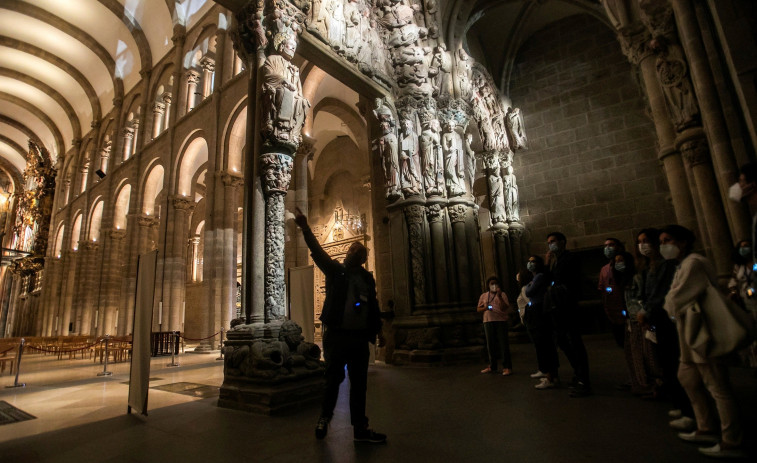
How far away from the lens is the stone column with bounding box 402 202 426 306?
7316 millimetres

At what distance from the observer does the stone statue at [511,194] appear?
1184cm

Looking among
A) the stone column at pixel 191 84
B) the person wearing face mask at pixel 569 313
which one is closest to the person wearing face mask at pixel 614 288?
the person wearing face mask at pixel 569 313

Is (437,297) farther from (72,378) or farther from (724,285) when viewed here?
(72,378)

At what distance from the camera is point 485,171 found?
1214 centimetres

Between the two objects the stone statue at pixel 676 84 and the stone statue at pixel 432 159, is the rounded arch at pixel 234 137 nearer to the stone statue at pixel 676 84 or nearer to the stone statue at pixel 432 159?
the stone statue at pixel 432 159

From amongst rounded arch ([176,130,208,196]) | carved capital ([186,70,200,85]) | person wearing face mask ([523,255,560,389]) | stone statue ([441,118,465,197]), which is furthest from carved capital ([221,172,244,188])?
person wearing face mask ([523,255,560,389])

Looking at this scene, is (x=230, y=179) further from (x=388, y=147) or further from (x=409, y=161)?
(x=409, y=161)

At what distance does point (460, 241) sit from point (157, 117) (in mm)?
17876

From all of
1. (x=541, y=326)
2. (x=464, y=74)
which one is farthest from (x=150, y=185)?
(x=541, y=326)

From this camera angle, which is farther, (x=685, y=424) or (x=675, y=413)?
(x=675, y=413)

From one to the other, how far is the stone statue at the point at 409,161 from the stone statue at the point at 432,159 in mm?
161

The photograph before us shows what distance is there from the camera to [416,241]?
24.4ft

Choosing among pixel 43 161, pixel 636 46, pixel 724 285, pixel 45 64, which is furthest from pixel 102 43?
pixel 724 285

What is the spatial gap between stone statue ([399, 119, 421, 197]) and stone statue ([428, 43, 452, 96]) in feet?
3.73
